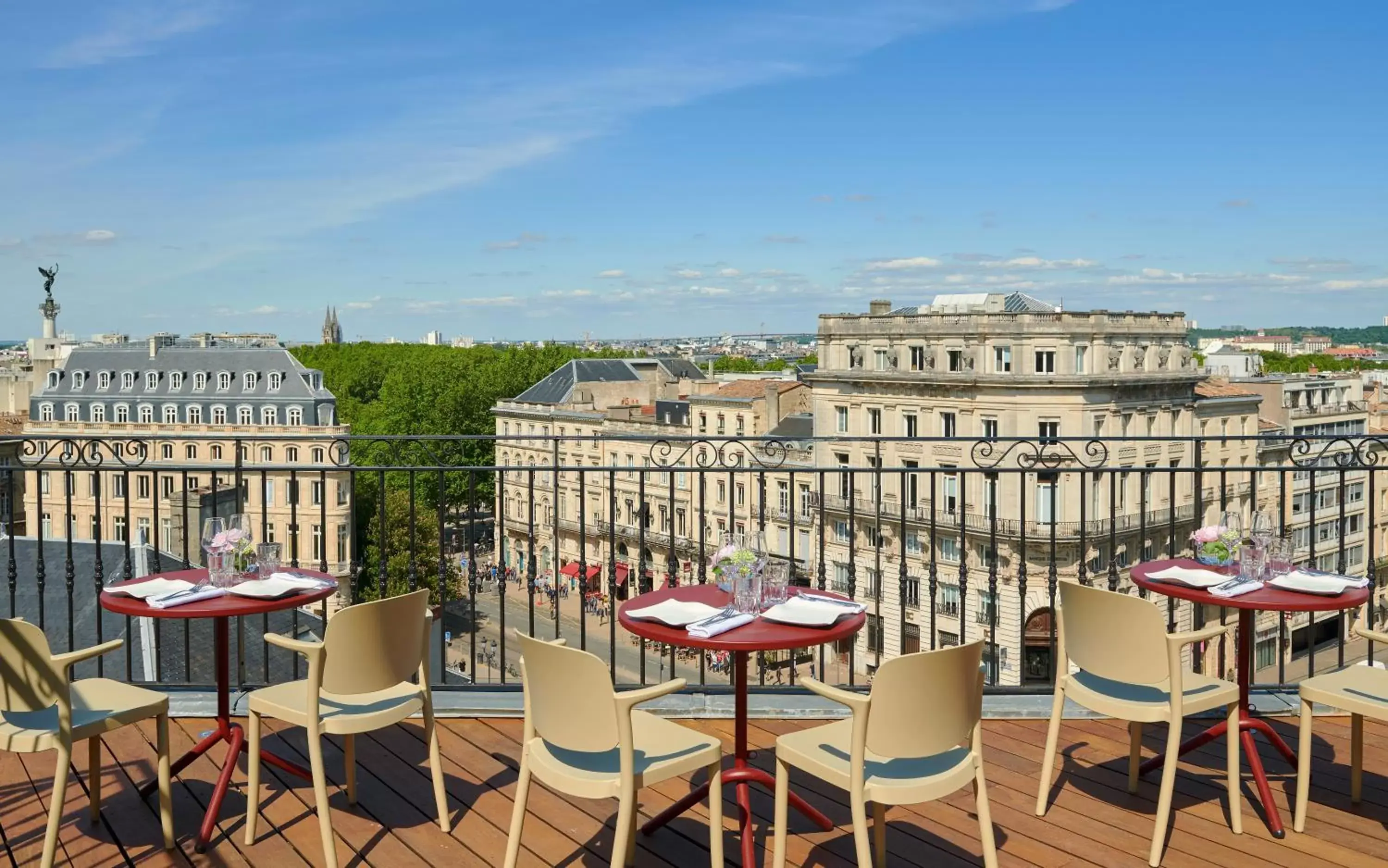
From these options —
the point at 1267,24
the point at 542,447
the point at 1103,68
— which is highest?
the point at 1103,68

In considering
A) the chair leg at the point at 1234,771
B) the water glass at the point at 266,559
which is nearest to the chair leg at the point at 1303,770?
the chair leg at the point at 1234,771

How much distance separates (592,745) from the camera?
3.37 metres

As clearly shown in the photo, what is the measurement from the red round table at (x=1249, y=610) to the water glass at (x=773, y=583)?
5.05 ft

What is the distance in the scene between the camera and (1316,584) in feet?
14.7

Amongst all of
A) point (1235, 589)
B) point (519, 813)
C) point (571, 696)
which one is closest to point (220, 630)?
point (519, 813)

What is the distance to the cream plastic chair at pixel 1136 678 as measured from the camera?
13.2 feet

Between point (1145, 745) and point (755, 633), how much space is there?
8.19 feet

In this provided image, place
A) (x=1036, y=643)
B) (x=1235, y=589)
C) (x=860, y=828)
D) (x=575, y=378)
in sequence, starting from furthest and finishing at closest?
1. (x=575, y=378)
2. (x=1036, y=643)
3. (x=1235, y=589)
4. (x=860, y=828)

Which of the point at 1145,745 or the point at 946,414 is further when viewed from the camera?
the point at 946,414

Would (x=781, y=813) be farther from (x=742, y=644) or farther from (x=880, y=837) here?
(x=742, y=644)

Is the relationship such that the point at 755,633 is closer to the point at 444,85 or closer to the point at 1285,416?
the point at 444,85

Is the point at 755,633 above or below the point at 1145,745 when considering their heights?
above

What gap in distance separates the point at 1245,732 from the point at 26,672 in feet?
15.4

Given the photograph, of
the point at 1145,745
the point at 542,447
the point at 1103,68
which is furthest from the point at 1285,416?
the point at 1145,745
